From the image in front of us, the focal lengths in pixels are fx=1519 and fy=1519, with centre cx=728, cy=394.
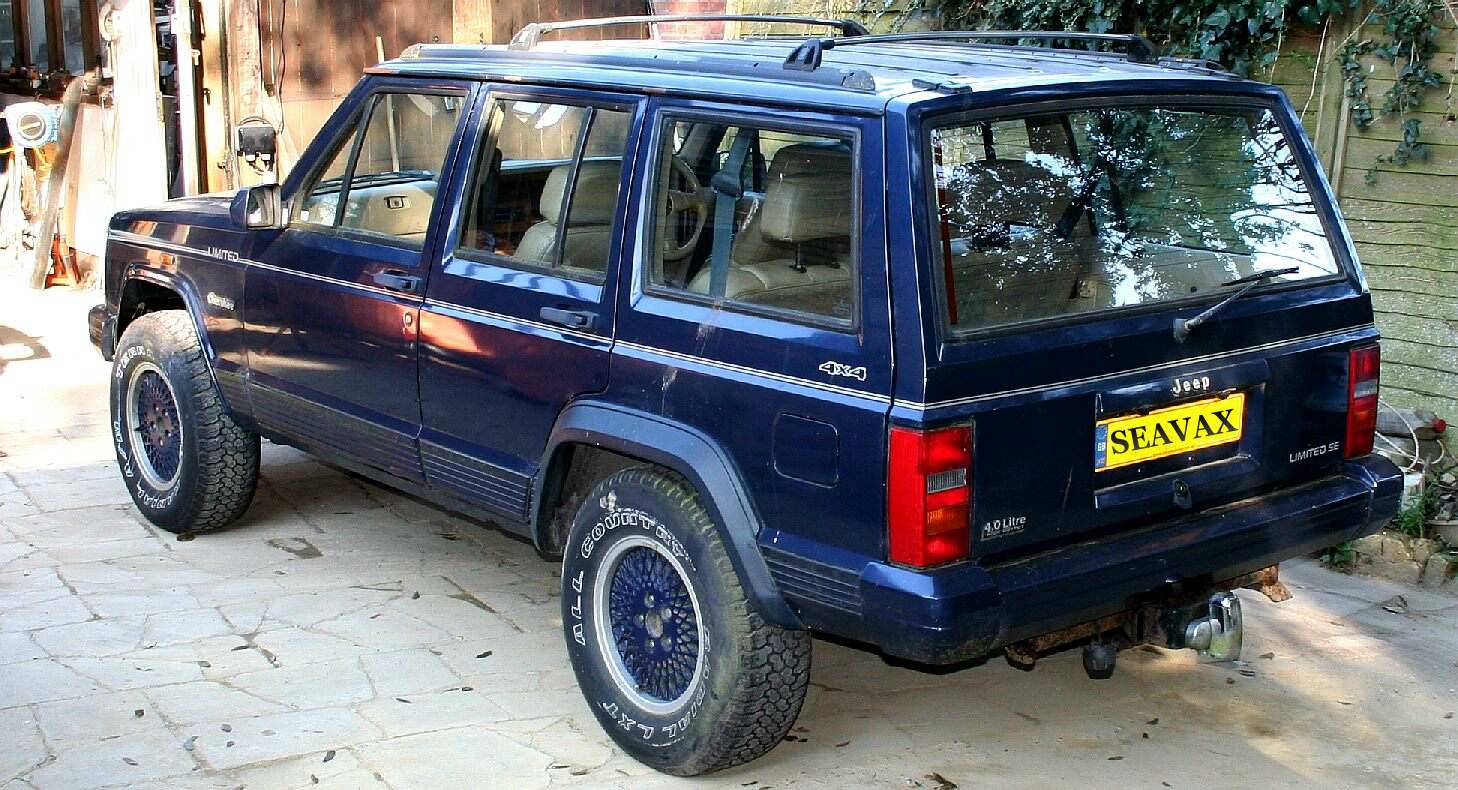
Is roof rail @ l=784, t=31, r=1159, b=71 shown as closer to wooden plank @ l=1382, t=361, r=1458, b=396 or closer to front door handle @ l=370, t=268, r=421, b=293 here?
front door handle @ l=370, t=268, r=421, b=293

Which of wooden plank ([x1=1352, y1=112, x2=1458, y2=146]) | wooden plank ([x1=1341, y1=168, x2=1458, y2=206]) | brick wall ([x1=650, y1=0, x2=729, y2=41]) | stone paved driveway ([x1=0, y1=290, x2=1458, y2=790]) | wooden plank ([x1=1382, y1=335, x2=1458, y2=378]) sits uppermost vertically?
brick wall ([x1=650, y1=0, x2=729, y2=41])

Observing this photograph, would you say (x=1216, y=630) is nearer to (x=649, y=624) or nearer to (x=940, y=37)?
(x=649, y=624)

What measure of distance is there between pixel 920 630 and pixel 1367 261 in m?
3.56

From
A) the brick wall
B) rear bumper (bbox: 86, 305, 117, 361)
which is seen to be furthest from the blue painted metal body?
the brick wall

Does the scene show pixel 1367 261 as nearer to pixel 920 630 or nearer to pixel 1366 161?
pixel 1366 161

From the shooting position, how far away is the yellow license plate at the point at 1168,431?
3.50 m

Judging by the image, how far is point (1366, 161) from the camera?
19.4ft

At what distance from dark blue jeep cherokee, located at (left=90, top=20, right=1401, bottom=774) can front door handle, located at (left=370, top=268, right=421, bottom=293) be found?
4 centimetres

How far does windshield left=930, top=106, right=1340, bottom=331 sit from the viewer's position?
11.4 ft

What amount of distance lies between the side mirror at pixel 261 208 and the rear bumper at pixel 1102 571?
8.75ft

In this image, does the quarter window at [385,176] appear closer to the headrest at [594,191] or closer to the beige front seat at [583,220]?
the beige front seat at [583,220]

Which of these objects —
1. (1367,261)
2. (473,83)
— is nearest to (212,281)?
(473,83)

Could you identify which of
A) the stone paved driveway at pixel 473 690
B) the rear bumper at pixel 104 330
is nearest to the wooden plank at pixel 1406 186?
the stone paved driveway at pixel 473 690

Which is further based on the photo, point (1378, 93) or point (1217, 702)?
point (1378, 93)
